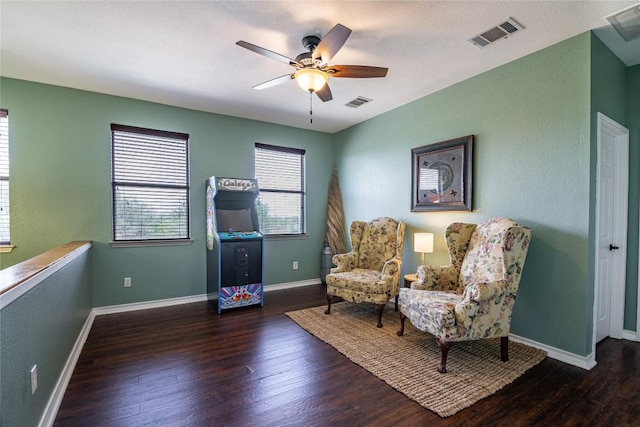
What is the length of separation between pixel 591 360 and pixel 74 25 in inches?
195

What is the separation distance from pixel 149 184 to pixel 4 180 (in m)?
1.37

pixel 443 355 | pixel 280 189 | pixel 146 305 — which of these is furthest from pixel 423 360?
A: pixel 146 305

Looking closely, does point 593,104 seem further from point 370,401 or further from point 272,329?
point 272,329

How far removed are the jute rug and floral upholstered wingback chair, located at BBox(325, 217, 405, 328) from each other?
313 millimetres

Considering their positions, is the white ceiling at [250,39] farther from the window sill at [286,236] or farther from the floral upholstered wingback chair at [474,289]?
the window sill at [286,236]

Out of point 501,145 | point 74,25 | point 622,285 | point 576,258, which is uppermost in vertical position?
point 74,25

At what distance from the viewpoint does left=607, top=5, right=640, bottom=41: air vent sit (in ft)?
7.09

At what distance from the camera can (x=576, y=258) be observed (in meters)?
2.50

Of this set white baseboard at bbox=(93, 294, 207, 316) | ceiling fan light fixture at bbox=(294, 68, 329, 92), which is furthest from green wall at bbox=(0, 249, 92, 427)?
ceiling fan light fixture at bbox=(294, 68, 329, 92)

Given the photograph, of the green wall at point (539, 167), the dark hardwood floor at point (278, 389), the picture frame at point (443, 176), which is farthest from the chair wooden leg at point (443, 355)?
the picture frame at point (443, 176)

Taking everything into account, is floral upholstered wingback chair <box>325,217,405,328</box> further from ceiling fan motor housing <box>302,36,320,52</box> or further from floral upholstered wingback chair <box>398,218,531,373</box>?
ceiling fan motor housing <box>302,36,320,52</box>

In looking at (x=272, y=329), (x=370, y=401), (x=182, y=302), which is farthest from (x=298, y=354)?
(x=182, y=302)

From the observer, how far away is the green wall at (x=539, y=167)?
8.16 feet

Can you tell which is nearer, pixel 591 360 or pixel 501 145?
pixel 591 360
